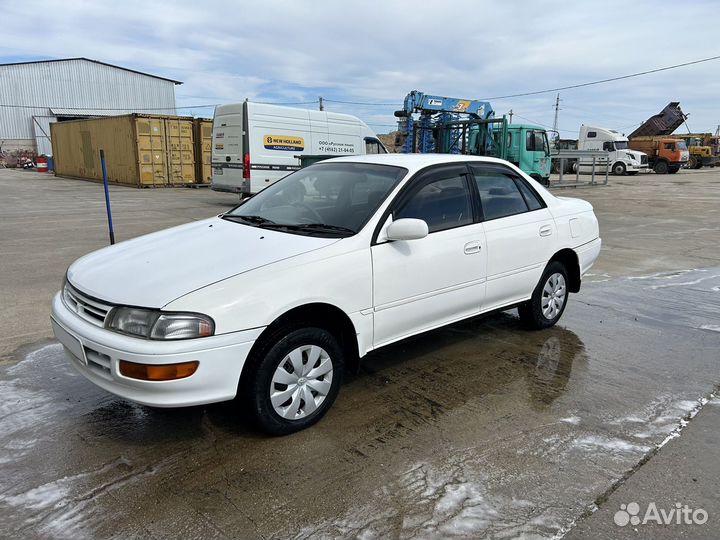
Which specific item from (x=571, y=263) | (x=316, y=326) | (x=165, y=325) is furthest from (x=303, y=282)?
(x=571, y=263)

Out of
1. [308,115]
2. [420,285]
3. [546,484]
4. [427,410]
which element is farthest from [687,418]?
[308,115]

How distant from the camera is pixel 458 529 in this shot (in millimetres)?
2459

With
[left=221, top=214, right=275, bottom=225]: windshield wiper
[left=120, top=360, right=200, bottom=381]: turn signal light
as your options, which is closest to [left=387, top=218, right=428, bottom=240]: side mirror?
[left=221, top=214, right=275, bottom=225]: windshield wiper

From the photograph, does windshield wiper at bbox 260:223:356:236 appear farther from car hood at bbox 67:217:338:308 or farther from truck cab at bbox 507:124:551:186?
truck cab at bbox 507:124:551:186

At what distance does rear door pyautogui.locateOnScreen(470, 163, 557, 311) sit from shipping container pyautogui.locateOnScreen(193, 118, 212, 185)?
67.7ft

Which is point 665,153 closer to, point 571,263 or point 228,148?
point 228,148

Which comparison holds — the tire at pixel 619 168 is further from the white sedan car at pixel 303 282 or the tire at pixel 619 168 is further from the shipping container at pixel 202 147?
the white sedan car at pixel 303 282

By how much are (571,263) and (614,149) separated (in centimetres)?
3457

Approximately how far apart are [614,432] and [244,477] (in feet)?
7.26

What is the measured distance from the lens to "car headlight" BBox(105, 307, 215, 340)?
274 cm

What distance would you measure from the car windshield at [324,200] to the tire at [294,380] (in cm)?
76

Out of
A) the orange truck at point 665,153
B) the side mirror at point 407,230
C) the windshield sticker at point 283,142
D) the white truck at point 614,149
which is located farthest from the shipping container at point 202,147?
the orange truck at point 665,153

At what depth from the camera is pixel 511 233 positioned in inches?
177

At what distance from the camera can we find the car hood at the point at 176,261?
2904mm
